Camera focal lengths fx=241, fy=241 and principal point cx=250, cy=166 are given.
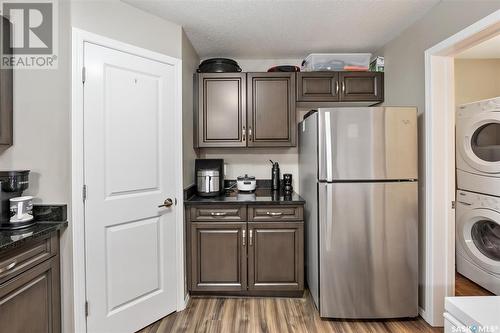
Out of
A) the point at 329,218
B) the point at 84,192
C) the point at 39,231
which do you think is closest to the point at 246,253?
the point at 329,218

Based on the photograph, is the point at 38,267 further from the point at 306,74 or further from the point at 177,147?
the point at 306,74

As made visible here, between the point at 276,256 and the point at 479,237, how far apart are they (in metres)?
2.03

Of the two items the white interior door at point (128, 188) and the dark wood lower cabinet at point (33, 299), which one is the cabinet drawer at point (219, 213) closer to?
the white interior door at point (128, 188)

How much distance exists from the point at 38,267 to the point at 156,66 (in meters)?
1.50

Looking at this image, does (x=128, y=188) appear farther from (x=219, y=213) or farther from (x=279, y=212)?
(x=279, y=212)

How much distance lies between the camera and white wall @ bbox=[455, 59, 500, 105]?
2.91 meters

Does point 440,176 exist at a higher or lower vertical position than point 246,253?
higher

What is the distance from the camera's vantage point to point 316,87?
2.50 meters

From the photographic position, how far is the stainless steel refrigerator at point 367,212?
183 centimetres

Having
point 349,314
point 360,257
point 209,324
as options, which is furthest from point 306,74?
point 209,324

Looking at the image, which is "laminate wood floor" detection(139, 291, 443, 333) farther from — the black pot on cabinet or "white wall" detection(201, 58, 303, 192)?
the black pot on cabinet

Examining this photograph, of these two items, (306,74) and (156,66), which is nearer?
(156,66)

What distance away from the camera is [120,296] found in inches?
68.2

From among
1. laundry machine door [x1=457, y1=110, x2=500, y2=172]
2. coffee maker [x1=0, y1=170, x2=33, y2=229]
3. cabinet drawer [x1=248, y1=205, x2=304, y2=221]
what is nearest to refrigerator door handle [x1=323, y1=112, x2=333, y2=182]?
cabinet drawer [x1=248, y1=205, x2=304, y2=221]
